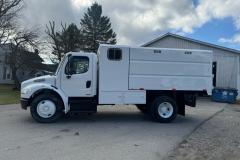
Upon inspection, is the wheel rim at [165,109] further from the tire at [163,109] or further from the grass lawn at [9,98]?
the grass lawn at [9,98]

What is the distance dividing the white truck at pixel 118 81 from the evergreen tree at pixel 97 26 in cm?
4353

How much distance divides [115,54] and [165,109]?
2870 mm

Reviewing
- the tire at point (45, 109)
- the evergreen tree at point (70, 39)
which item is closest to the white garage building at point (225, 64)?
the tire at point (45, 109)

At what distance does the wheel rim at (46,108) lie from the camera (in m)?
11.9

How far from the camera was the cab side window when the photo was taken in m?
12.2

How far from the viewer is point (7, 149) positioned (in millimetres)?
7828

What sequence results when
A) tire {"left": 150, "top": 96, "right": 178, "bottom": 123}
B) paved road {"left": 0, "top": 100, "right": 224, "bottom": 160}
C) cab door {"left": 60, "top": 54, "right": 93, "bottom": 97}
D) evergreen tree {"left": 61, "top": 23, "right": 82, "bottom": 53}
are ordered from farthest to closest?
evergreen tree {"left": 61, "top": 23, "right": 82, "bottom": 53}, tire {"left": 150, "top": 96, "right": 178, "bottom": 123}, cab door {"left": 60, "top": 54, "right": 93, "bottom": 97}, paved road {"left": 0, "top": 100, "right": 224, "bottom": 160}

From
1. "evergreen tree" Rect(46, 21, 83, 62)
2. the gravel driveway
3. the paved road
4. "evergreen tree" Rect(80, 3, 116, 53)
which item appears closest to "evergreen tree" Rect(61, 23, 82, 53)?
"evergreen tree" Rect(46, 21, 83, 62)

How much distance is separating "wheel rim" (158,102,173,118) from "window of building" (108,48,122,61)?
2.45 metres

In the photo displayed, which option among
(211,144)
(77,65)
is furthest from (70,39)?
(211,144)

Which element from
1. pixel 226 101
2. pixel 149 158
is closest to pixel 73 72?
pixel 149 158

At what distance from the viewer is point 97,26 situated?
57.7 m

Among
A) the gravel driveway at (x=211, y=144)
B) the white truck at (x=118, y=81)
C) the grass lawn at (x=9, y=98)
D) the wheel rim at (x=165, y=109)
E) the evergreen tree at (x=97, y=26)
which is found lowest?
the gravel driveway at (x=211, y=144)

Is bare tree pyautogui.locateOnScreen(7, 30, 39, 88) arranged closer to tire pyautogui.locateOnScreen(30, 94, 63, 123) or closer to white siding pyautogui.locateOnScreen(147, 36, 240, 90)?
white siding pyautogui.locateOnScreen(147, 36, 240, 90)
